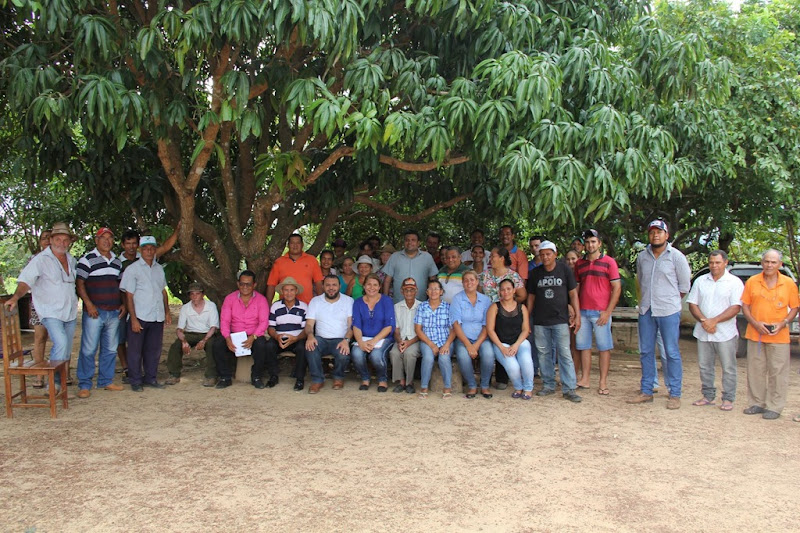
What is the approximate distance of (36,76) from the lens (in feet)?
16.8

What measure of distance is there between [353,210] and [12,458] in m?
6.35

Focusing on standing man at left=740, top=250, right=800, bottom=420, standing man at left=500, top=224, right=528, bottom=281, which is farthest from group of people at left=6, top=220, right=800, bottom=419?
standing man at left=500, top=224, right=528, bottom=281

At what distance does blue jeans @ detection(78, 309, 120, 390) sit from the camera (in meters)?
6.58

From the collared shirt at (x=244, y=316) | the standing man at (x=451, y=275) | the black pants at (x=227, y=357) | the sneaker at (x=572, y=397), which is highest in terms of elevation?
the standing man at (x=451, y=275)

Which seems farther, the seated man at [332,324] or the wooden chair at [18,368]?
the seated man at [332,324]

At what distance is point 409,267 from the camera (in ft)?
25.1

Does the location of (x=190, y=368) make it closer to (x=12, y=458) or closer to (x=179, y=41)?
(x=12, y=458)

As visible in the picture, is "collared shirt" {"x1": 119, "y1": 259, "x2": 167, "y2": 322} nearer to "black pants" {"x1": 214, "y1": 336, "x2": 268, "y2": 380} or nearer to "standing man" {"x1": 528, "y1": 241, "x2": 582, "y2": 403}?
"black pants" {"x1": 214, "y1": 336, "x2": 268, "y2": 380}

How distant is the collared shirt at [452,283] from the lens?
24.3 ft

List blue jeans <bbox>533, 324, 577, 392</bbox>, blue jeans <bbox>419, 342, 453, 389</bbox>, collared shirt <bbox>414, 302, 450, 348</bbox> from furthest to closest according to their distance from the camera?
collared shirt <bbox>414, 302, 450, 348</bbox>, blue jeans <bbox>419, 342, 453, 389</bbox>, blue jeans <bbox>533, 324, 577, 392</bbox>

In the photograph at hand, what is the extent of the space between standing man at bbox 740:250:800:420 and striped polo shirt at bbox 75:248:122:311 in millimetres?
6114

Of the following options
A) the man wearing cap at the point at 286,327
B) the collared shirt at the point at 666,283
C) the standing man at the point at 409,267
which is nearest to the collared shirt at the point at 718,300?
the collared shirt at the point at 666,283

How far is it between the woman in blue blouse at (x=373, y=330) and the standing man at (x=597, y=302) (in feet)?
6.61

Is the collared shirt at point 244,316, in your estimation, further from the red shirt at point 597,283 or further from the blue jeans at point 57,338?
the red shirt at point 597,283
